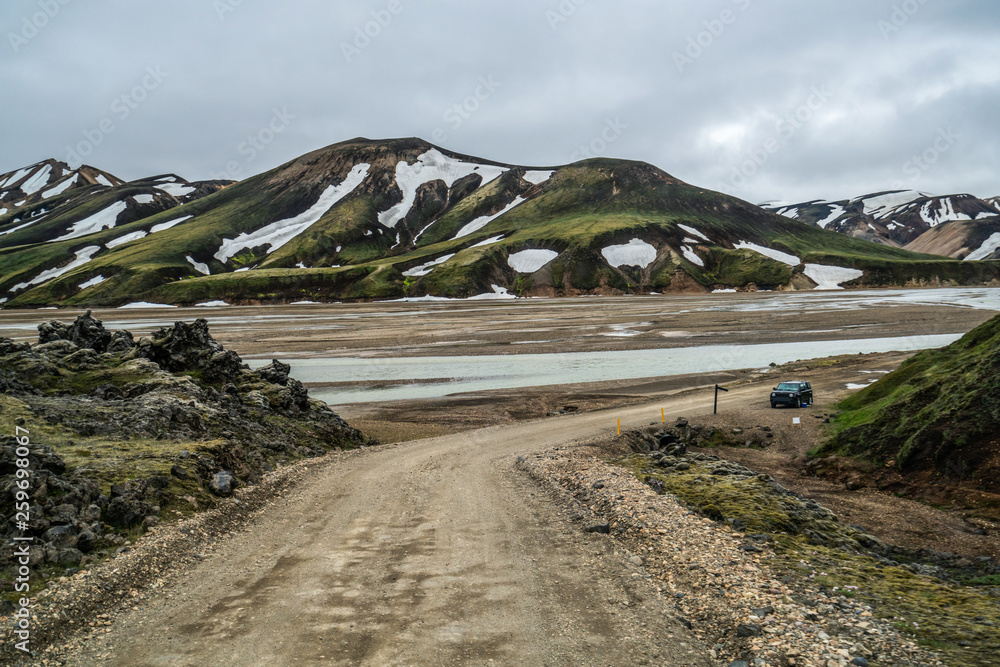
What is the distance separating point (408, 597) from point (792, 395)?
30.0m

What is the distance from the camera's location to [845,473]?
2308 centimetres

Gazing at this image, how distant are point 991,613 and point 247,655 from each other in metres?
12.9

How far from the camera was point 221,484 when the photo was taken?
16.2 m

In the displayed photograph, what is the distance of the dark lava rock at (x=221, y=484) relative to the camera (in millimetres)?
16078

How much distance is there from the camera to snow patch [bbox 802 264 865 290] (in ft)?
586

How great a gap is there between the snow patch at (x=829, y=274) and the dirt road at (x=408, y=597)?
630 ft

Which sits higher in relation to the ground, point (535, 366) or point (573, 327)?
point (573, 327)

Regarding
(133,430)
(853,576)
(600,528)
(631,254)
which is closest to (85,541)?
(133,430)

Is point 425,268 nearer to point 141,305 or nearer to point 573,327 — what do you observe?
point 141,305

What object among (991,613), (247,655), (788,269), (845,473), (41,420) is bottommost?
(845,473)

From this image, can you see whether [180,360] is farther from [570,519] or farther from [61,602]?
[570,519]

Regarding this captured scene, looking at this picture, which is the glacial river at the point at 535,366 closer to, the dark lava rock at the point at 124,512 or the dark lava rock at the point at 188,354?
the dark lava rock at the point at 188,354

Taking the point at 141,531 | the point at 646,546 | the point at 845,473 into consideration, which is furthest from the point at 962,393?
the point at 141,531

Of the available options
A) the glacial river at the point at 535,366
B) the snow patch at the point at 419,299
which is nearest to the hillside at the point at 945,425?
the glacial river at the point at 535,366
